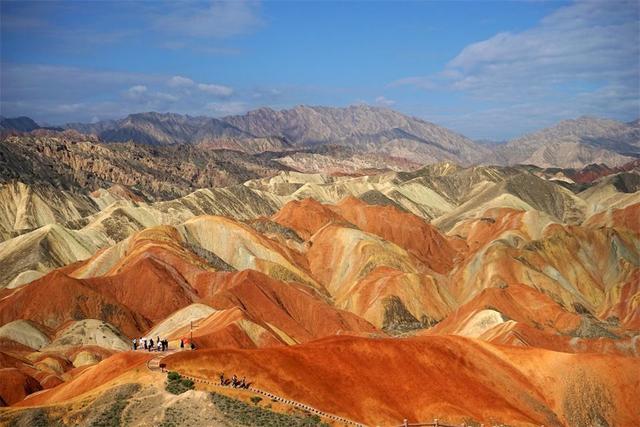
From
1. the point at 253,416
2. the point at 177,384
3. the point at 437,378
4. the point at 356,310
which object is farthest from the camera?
the point at 356,310

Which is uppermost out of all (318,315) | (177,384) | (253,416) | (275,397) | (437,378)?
(177,384)

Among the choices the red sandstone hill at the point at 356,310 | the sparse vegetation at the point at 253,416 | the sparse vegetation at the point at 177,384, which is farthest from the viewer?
the red sandstone hill at the point at 356,310

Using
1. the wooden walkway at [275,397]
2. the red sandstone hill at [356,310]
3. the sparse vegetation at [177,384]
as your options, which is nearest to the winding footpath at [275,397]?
Answer: the wooden walkway at [275,397]

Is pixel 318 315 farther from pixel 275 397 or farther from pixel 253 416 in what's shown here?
pixel 253 416

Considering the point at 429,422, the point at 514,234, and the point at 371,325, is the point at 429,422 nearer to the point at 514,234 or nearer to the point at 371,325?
the point at 371,325

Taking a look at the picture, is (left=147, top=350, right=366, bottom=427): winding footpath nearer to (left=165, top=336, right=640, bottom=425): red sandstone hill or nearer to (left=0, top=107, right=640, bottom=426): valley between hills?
(left=0, top=107, right=640, bottom=426): valley between hills

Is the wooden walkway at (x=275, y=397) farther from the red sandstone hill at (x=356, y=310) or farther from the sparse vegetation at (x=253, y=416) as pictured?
the sparse vegetation at (x=253, y=416)

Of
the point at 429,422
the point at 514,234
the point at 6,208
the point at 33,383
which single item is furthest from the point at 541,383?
the point at 6,208

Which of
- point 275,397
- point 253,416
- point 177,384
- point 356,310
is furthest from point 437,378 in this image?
point 356,310
